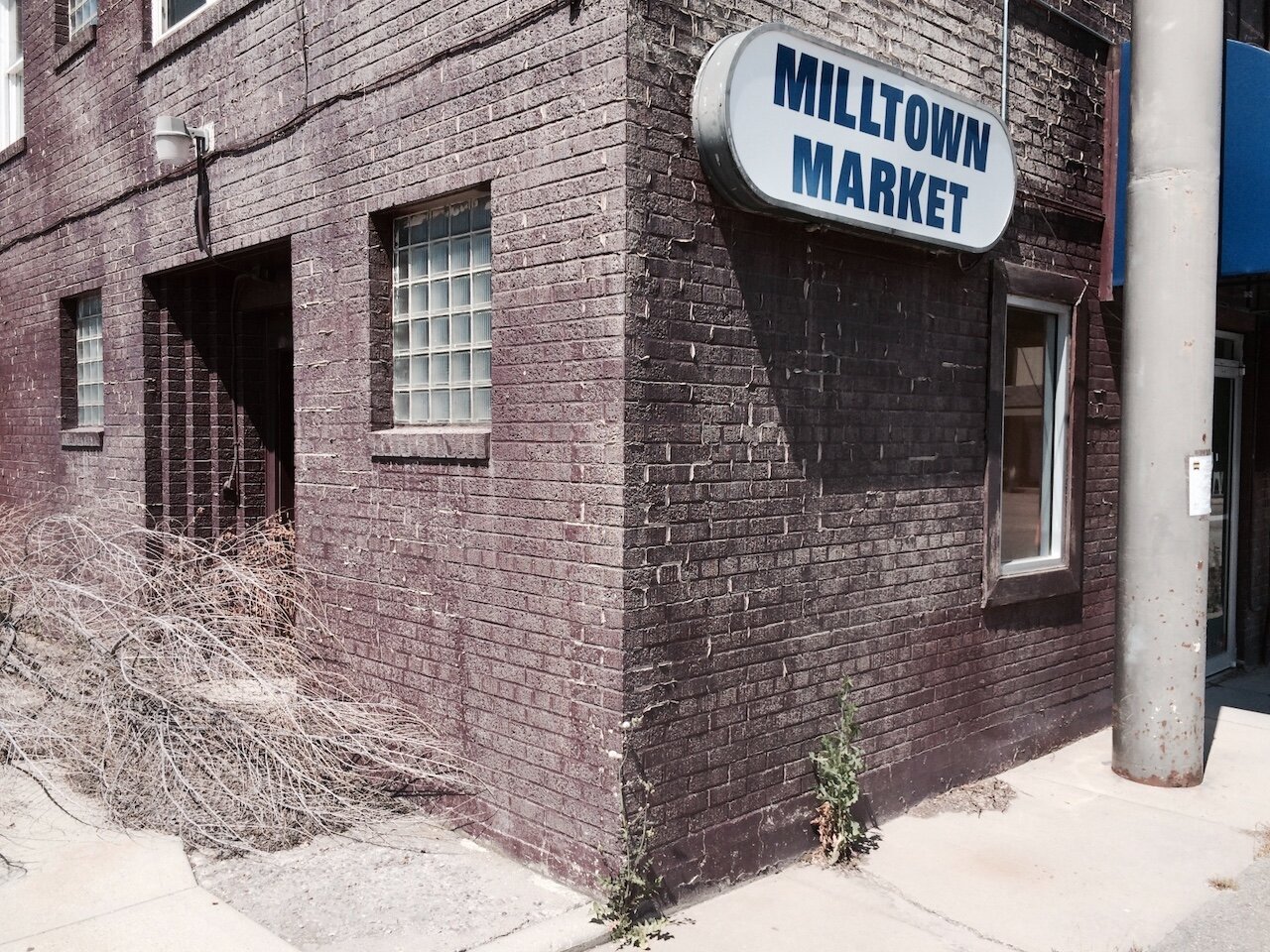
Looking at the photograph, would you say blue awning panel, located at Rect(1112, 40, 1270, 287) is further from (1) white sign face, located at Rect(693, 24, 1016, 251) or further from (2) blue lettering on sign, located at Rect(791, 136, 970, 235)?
(2) blue lettering on sign, located at Rect(791, 136, 970, 235)

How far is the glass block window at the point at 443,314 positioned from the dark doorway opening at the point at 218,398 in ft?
7.05

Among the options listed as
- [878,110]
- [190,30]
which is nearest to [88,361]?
[190,30]

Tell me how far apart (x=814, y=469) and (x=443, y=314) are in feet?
6.16

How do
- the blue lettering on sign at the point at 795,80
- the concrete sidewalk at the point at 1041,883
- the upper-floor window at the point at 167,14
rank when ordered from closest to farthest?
the concrete sidewalk at the point at 1041,883, the blue lettering on sign at the point at 795,80, the upper-floor window at the point at 167,14

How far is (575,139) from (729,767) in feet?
8.53

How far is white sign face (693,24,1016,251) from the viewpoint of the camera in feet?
14.1

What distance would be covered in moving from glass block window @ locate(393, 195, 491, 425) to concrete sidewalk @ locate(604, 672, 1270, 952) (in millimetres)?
2485

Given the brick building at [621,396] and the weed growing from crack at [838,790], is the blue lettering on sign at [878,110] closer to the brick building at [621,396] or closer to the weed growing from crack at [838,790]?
the brick building at [621,396]

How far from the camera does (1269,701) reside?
7879mm

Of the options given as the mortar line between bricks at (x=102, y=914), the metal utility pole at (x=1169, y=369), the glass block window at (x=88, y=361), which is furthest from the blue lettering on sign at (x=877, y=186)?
the glass block window at (x=88, y=361)

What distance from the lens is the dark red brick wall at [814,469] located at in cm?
434

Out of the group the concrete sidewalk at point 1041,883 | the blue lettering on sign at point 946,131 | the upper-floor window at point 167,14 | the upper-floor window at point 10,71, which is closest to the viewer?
the concrete sidewalk at point 1041,883

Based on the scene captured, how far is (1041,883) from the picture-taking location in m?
4.76

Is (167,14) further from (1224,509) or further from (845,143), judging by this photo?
(1224,509)
